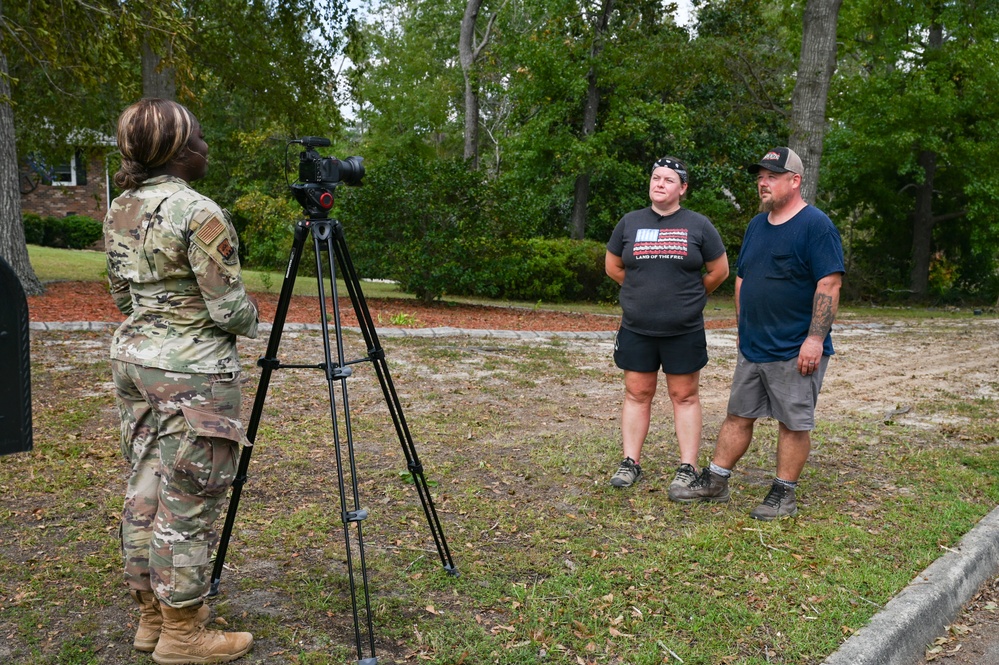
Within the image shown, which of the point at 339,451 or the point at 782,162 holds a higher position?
the point at 782,162

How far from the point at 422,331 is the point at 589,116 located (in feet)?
38.9

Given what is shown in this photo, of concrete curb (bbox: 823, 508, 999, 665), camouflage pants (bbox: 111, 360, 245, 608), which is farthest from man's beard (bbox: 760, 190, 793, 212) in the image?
camouflage pants (bbox: 111, 360, 245, 608)

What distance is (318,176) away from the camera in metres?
3.45

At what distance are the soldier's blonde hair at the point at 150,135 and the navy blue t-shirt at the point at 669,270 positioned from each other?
272 centimetres

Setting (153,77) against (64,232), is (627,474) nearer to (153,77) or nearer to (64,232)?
(153,77)

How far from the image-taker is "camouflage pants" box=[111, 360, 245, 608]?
3064 mm

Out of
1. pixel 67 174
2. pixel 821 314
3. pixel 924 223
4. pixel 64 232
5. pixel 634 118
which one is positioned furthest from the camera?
pixel 67 174

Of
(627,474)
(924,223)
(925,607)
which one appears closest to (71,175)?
(924,223)

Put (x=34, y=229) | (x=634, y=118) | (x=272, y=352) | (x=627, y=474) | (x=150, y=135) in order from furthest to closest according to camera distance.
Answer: (x=34, y=229) → (x=634, y=118) → (x=627, y=474) → (x=272, y=352) → (x=150, y=135)

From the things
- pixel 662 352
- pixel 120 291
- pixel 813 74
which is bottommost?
pixel 662 352

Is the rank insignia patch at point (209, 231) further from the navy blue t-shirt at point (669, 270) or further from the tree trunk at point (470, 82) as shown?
the tree trunk at point (470, 82)

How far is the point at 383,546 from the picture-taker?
177 inches

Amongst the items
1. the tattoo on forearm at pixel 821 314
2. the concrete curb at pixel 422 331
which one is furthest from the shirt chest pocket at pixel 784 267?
the concrete curb at pixel 422 331

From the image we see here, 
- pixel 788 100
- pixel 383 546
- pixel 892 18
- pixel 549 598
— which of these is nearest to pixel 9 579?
pixel 383 546
